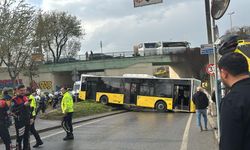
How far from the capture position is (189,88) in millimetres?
34219

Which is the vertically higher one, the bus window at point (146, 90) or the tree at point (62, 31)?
the tree at point (62, 31)

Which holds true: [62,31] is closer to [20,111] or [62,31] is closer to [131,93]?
[131,93]

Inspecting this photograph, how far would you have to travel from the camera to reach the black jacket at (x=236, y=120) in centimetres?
319

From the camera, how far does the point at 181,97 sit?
114ft

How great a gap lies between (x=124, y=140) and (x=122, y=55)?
166 ft

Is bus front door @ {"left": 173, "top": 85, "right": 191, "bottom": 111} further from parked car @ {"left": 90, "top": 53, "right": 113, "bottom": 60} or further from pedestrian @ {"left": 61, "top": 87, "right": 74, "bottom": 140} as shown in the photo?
parked car @ {"left": 90, "top": 53, "right": 113, "bottom": 60}

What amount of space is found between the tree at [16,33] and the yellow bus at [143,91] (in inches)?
224

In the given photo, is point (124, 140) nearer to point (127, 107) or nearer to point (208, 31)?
point (208, 31)

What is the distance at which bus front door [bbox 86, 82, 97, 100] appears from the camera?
3878 cm

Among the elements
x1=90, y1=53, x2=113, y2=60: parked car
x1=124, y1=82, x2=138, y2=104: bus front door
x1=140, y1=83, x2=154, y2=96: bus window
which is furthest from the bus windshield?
x1=140, y1=83, x2=154, y2=96: bus window

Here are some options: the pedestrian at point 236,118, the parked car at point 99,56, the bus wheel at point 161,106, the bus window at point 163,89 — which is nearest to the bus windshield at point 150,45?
the parked car at point 99,56

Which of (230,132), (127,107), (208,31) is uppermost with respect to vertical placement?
(208,31)

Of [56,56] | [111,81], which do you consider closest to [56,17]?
[56,56]

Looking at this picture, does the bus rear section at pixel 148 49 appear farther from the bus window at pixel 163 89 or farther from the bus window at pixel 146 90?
the bus window at pixel 163 89
